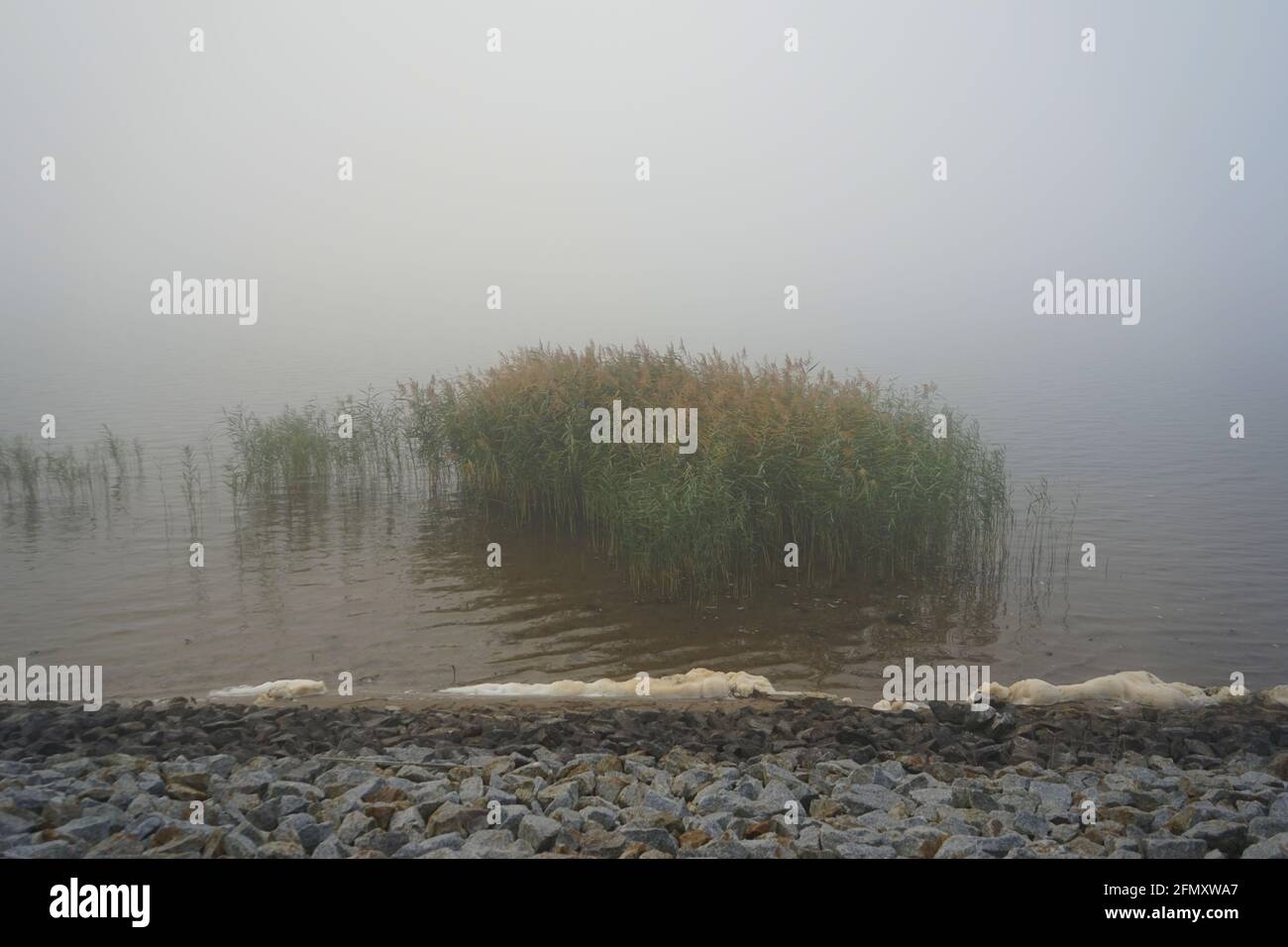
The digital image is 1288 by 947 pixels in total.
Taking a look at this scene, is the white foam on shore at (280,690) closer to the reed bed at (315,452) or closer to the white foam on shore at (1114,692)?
the white foam on shore at (1114,692)

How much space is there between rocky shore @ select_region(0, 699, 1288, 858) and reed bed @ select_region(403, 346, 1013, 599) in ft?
15.6

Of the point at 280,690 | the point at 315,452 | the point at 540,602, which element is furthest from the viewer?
the point at 315,452

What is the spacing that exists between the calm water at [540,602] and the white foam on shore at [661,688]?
2.59ft

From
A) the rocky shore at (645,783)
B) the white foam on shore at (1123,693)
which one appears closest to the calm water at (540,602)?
the white foam on shore at (1123,693)

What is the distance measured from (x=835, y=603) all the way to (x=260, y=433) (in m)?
11.6

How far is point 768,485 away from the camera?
13305mm

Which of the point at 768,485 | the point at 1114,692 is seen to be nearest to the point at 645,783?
the point at 1114,692

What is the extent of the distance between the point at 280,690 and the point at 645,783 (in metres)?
4.74

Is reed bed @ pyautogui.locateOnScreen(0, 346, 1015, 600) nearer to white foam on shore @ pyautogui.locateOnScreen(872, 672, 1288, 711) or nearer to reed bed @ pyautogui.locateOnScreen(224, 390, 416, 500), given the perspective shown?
reed bed @ pyautogui.locateOnScreen(224, 390, 416, 500)

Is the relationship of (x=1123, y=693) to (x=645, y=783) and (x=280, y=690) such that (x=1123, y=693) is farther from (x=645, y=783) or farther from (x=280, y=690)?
(x=280, y=690)

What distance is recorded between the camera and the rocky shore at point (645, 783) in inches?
200

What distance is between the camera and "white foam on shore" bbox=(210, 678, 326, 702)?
927 centimetres

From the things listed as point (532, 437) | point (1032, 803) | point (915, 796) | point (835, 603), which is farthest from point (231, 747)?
point (532, 437)
